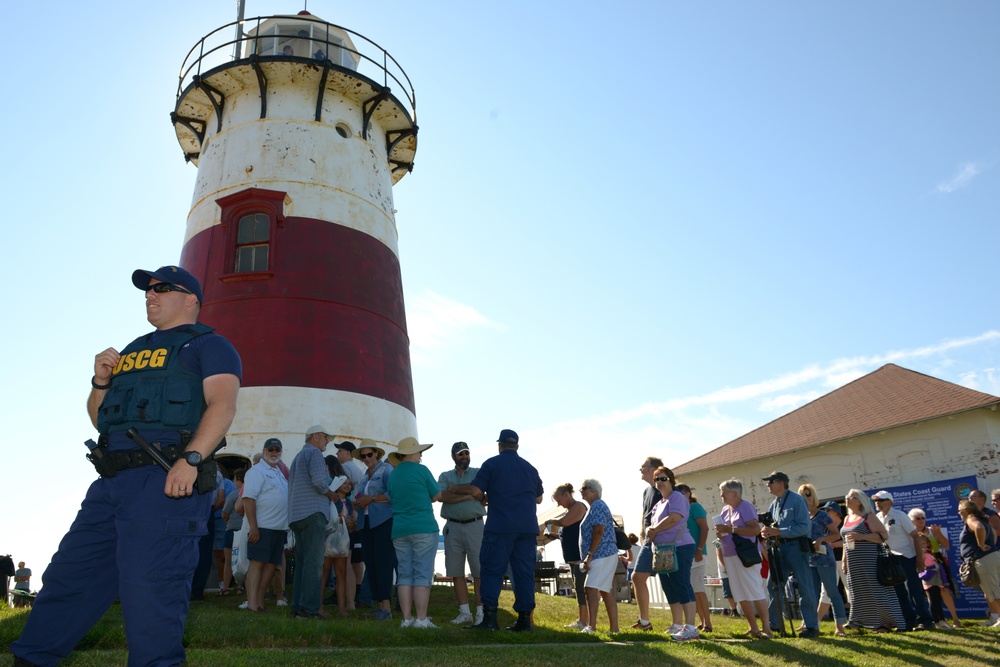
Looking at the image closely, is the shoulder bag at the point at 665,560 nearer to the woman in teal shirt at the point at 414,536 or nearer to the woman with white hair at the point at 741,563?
the woman with white hair at the point at 741,563

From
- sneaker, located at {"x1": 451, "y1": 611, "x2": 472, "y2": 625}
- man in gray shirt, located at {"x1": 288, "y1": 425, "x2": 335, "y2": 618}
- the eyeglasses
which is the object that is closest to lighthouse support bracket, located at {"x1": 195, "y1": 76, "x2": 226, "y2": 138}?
man in gray shirt, located at {"x1": 288, "y1": 425, "x2": 335, "y2": 618}

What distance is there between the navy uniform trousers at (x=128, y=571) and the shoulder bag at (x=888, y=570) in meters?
7.40

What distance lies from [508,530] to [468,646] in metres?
1.66

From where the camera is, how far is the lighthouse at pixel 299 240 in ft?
44.1

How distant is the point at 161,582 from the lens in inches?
140

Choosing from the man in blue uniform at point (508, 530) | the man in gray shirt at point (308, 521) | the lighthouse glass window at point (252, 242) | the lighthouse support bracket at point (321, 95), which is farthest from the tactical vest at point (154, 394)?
the lighthouse support bracket at point (321, 95)

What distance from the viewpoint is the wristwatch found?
366 cm

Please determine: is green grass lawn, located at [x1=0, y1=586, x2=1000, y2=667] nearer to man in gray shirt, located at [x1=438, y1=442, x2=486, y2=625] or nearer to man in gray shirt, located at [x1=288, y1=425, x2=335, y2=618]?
man in gray shirt, located at [x1=288, y1=425, x2=335, y2=618]

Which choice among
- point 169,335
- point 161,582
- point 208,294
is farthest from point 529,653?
point 208,294

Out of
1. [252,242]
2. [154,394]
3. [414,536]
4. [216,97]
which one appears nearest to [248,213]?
[252,242]

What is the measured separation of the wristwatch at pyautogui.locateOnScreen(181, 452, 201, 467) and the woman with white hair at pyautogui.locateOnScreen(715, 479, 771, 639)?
18.9 feet

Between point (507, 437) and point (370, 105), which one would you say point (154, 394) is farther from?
point (370, 105)

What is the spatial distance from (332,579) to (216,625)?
374 cm

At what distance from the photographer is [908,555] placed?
966cm
